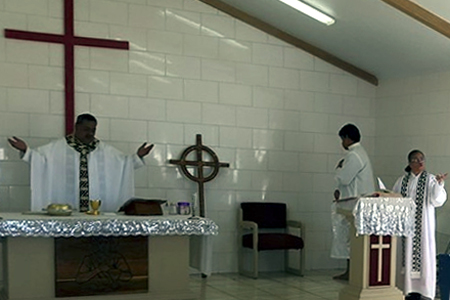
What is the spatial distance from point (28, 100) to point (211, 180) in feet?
6.80

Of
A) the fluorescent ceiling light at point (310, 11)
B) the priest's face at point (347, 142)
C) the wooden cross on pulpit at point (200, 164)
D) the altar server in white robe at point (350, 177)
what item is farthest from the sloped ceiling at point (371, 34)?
the wooden cross on pulpit at point (200, 164)

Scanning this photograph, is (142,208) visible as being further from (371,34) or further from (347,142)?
(371,34)

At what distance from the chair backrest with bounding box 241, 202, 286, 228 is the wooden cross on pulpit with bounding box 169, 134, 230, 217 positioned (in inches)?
20.5

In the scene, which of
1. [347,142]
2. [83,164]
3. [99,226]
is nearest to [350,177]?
[347,142]

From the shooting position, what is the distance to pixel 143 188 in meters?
6.18

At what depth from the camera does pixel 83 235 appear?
4.21 m

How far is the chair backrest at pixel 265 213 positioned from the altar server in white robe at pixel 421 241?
Answer: 1.77m

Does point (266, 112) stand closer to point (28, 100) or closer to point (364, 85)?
point (364, 85)

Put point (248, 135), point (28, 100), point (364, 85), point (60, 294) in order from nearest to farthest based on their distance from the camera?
1. point (60, 294)
2. point (28, 100)
3. point (248, 135)
4. point (364, 85)

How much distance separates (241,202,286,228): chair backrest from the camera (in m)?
6.50

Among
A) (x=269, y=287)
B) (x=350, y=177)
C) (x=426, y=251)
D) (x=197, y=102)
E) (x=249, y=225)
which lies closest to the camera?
(x=426, y=251)

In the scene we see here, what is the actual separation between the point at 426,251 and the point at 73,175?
316cm

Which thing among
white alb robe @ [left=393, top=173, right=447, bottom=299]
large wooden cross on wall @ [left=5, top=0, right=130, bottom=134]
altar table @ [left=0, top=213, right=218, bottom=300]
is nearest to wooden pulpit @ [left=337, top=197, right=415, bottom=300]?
white alb robe @ [left=393, top=173, right=447, bottom=299]

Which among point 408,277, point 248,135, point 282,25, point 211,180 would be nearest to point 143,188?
point 211,180
